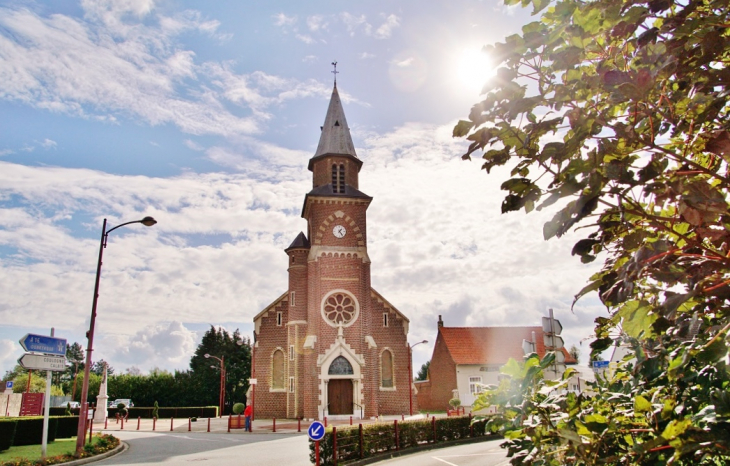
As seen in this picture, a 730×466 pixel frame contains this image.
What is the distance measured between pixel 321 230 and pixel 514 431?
3688 cm

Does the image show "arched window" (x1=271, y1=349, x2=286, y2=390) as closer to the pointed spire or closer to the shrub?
the shrub

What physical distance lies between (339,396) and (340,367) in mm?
1924

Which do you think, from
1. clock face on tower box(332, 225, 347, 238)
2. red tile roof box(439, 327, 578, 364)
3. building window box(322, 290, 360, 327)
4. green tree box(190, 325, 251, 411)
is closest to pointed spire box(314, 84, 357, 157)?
clock face on tower box(332, 225, 347, 238)

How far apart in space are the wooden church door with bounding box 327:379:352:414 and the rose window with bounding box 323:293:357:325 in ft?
13.7

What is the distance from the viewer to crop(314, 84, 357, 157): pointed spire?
1693 inches

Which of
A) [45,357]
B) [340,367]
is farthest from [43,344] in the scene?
[340,367]

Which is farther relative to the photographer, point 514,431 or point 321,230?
point 321,230

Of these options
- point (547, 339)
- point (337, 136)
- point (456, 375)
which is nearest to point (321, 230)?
point (337, 136)

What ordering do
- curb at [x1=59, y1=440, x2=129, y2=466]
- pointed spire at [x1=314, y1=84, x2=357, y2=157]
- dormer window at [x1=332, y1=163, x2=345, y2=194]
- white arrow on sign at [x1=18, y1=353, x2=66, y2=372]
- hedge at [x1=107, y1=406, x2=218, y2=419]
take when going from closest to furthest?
white arrow on sign at [x1=18, y1=353, x2=66, y2=372] < curb at [x1=59, y1=440, x2=129, y2=466] < dormer window at [x1=332, y1=163, x2=345, y2=194] < pointed spire at [x1=314, y1=84, x2=357, y2=157] < hedge at [x1=107, y1=406, x2=218, y2=419]

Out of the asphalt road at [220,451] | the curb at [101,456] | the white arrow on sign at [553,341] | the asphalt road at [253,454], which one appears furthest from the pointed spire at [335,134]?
the white arrow on sign at [553,341]

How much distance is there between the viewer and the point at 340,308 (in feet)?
127

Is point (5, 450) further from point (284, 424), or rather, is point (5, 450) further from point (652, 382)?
point (652, 382)

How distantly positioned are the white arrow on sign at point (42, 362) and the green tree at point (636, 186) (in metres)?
16.6

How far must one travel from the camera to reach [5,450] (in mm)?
18484
